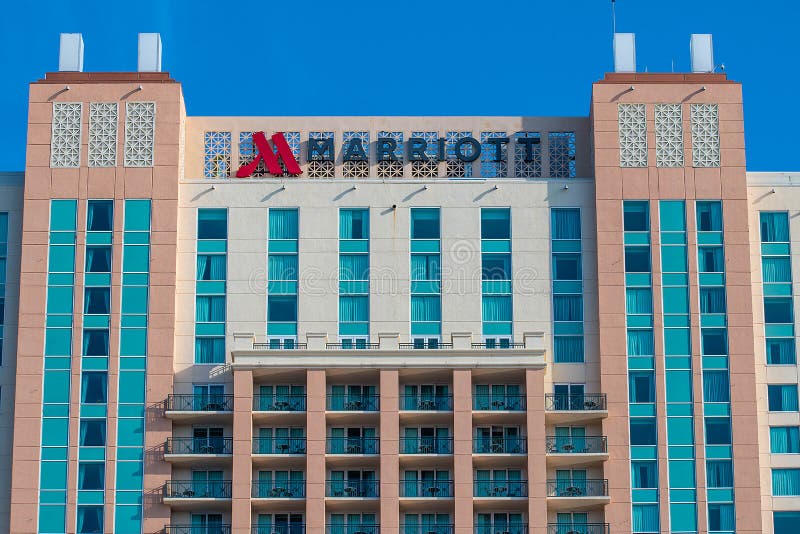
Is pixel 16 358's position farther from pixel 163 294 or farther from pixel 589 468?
pixel 589 468

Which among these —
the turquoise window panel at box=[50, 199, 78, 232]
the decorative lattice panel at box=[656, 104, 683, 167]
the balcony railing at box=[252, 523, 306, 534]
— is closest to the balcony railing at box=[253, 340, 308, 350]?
the balcony railing at box=[252, 523, 306, 534]

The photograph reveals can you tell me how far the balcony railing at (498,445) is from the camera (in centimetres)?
9562

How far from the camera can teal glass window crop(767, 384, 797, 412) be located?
323 ft

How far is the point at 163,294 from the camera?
9762cm

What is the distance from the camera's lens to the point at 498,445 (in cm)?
9575

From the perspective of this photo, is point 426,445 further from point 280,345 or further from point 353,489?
point 280,345

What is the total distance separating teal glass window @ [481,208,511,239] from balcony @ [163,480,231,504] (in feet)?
69.5

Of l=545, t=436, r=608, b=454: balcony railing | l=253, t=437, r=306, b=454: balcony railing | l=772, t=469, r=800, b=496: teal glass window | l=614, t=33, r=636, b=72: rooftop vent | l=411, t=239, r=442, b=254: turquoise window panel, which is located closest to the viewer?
l=253, t=437, r=306, b=454: balcony railing

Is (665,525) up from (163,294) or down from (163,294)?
down

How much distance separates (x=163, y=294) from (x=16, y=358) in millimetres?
9291

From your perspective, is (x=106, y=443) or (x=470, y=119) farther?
(x=470, y=119)

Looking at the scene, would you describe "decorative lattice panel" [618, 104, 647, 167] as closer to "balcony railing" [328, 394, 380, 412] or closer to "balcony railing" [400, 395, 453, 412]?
"balcony railing" [400, 395, 453, 412]

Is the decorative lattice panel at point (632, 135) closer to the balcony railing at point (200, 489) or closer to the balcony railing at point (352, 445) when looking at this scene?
the balcony railing at point (352, 445)

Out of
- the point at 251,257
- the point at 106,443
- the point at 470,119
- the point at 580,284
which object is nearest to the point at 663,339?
the point at 580,284
